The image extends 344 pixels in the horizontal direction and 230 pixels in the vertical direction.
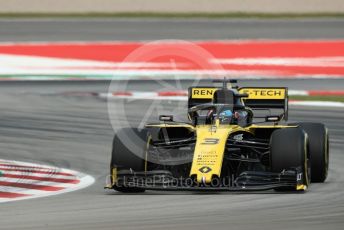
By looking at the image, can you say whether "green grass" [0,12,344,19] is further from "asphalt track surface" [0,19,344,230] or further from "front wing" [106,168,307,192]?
"front wing" [106,168,307,192]

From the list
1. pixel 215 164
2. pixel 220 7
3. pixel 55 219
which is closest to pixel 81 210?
pixel 55 219

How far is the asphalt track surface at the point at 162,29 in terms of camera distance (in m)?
34.2

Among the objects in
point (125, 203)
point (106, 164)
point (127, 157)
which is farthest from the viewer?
point (106, 164)

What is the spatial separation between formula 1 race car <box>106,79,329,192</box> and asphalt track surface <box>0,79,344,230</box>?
0.17m

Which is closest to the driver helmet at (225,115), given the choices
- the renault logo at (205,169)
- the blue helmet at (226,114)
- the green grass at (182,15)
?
the blue helmet at (226,114)

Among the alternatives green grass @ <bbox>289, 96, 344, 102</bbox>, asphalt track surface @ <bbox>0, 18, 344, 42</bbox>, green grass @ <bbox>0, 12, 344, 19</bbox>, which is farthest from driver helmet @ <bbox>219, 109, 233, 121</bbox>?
green grass @ <bbox>0, 12, 344, 19</bbox>

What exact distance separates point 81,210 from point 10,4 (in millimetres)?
32138

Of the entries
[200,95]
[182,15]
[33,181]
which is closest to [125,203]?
[33,181]

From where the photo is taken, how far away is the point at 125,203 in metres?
12.0

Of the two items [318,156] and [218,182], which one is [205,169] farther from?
[318,156]

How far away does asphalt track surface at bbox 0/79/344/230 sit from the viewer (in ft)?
34.5

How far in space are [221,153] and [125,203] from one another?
1.32m

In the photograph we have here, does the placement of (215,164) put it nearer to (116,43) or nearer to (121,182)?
(121,182)

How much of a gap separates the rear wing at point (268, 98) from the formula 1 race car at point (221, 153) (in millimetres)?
466
